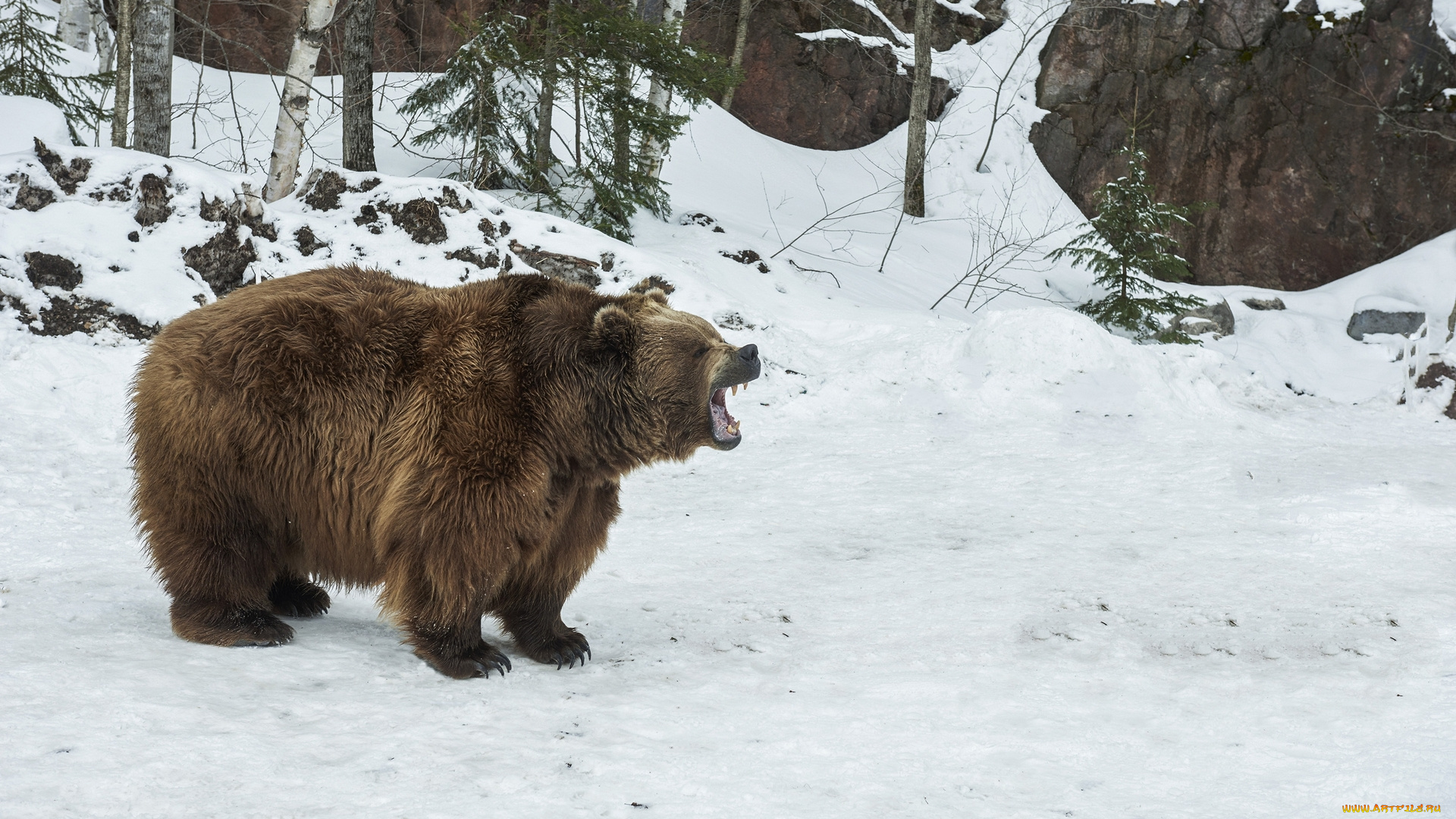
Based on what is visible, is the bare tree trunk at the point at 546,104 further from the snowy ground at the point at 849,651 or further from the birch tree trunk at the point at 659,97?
the snowy ground at the point at 849,651

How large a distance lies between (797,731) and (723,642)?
97 centimetres

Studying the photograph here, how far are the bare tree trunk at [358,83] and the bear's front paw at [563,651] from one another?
760 centimetres

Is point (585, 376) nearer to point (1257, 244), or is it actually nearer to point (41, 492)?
point (41, 492)

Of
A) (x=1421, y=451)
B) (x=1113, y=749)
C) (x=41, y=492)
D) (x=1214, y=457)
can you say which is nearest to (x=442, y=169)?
(x=41, y=492)

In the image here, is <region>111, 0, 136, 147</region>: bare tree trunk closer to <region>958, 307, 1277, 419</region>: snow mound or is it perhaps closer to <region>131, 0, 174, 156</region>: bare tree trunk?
<region>131, 0, 174, 156</region>: bare tree trunk

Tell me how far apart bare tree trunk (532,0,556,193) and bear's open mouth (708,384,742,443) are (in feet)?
25.0

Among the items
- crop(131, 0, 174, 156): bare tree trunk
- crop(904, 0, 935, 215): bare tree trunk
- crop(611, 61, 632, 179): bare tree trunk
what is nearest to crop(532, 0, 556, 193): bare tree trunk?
crop(611, 61, 632, 179): bare tree trunk

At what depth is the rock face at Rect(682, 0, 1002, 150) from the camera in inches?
744

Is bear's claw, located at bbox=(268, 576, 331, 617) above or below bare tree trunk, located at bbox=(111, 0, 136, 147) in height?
below

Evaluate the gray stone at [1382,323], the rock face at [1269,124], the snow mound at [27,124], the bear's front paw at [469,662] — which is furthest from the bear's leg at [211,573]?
the rock face at [1269,124]

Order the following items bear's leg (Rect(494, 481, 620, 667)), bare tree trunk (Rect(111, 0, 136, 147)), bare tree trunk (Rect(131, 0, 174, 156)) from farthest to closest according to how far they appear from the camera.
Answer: bare tree trunk (Rect(111, 0, 136, 147)), bare tree trunk (Rect(131, 0, 174, 156)), bear's leg (Rect(494, 481, 620, 667))

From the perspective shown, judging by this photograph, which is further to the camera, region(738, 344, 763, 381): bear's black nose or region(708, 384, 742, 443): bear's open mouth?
region(708, 384, 742, 443): bear's open mouth

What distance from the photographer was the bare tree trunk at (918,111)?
15992 mm

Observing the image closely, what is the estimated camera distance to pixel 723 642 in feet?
13.3
